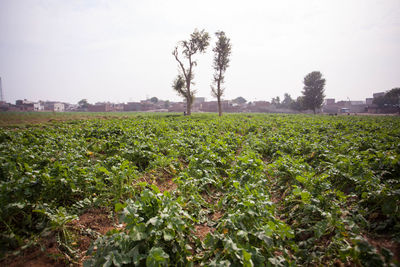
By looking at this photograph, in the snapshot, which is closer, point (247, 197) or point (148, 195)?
point (148, 195)

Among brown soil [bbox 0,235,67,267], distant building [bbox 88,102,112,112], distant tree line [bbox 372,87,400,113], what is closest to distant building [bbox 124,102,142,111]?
distant building [bbox 88,102,112,112]

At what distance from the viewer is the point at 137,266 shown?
190 cm

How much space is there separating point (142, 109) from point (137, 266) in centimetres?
9648

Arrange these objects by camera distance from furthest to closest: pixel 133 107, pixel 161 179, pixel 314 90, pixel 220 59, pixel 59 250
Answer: pixel 133 107
pixel 314 90
pixel 220 59
pixel 161 179
pixel 59 250

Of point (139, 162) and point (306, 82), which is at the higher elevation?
point (306, 82)

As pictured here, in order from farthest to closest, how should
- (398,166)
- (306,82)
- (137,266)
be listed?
(306,82) < (398,166) < (137,266)

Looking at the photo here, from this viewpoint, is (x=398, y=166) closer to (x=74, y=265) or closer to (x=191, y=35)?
(x=74, y=265)

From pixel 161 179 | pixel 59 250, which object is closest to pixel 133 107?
pixel 161 179

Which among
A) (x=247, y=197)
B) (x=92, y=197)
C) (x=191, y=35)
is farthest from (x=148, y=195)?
(x=191, y=35)

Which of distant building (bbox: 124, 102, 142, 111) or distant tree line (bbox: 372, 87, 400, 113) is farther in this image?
distant building (bbox: 124, 102, 142, 111)

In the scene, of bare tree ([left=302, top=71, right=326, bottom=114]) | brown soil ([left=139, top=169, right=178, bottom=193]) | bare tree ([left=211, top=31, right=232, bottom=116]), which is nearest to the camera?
brown soil ([left=139, top=169, right=178, bottom=193])

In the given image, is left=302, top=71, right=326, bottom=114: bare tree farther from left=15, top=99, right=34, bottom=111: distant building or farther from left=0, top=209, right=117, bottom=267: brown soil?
left=15, top=99, right=34, bottom=111: distant building

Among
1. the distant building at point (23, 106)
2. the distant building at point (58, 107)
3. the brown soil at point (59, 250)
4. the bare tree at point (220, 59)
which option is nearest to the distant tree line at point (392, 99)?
the bare tree at point (220, 59)

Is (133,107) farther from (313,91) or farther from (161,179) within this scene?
(161,179)
